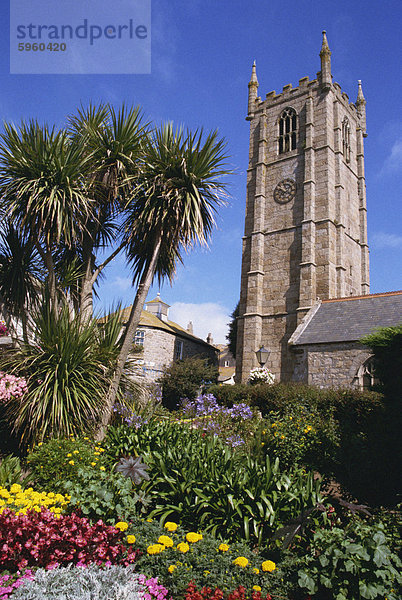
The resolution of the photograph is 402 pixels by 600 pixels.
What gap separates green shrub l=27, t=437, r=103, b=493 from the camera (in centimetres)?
542

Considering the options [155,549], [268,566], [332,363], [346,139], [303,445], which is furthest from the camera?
[346,139]

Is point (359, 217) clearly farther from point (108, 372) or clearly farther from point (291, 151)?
point (108, 372)

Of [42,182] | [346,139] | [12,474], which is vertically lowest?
[12,474]

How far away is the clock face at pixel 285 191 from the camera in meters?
26.1

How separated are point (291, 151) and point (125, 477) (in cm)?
2609

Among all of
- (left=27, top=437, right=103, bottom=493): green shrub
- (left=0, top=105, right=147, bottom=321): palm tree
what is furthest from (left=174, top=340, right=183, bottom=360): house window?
(left=27, top=437, right=103, bottom=493): green shrub

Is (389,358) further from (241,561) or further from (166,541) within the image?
(166,541)

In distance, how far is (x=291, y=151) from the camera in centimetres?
2683

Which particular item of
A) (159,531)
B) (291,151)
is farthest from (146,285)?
(291,151)

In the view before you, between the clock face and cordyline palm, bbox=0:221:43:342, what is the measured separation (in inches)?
800

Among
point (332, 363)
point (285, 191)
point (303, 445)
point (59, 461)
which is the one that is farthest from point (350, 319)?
point (59, 461)

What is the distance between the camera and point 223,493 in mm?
4461

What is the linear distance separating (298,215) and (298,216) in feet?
0.21

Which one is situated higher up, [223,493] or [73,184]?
[73,184]
